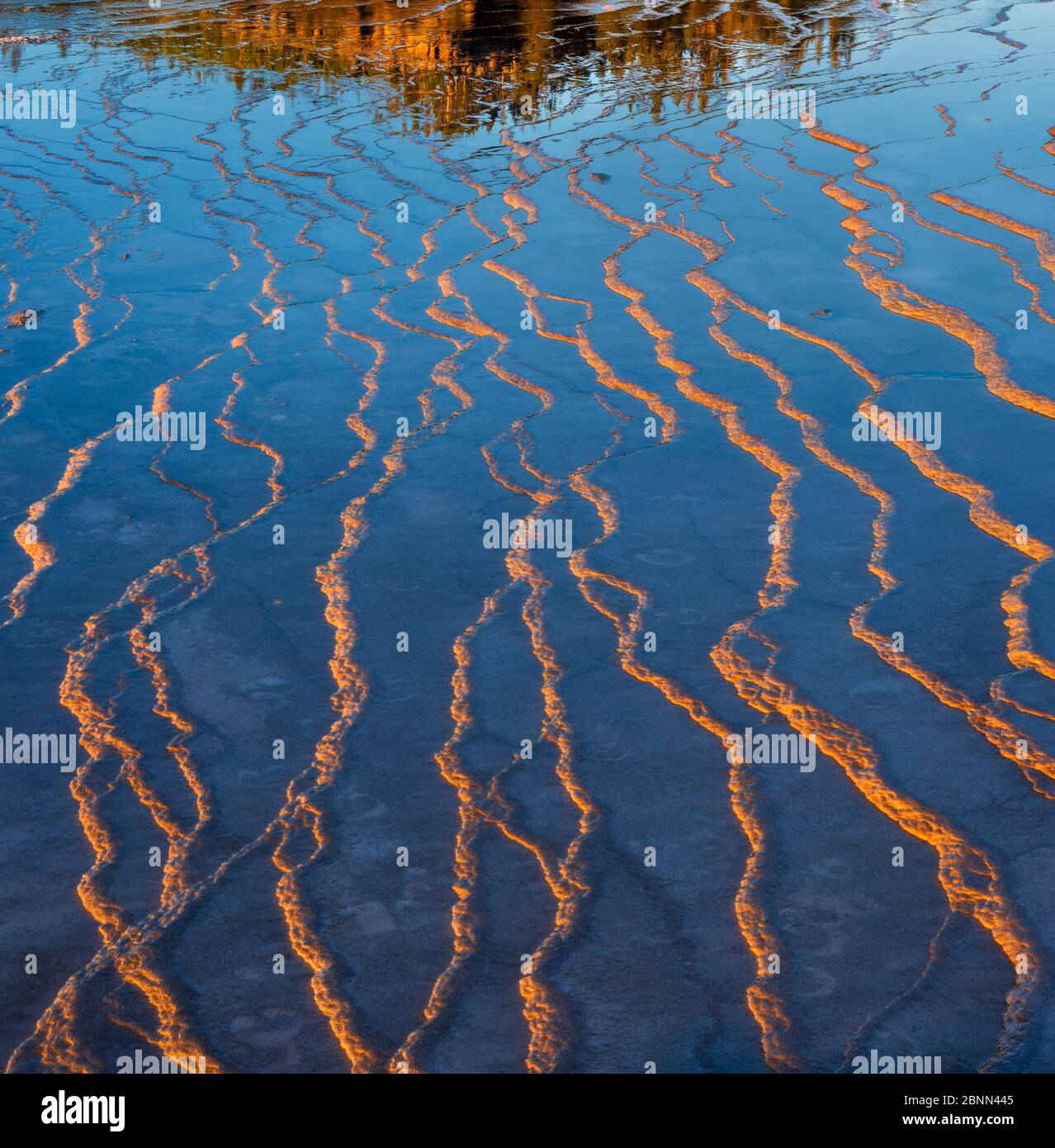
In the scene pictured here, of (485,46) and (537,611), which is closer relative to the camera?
(537,611)

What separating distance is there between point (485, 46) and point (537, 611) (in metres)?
6.63

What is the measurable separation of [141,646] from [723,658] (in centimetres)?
114

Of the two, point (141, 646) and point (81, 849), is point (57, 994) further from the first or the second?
point (141, 646)

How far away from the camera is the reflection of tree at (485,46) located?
7273 mm

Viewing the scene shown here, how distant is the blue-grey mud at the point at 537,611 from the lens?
6.00 ft

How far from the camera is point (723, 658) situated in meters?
2.54

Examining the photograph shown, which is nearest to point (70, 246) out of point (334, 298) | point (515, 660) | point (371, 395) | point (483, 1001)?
point (334, 298)

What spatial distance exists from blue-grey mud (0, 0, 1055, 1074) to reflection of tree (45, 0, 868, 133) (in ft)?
4.77

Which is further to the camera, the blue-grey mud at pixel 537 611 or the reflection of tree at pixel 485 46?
the reflection of tree at pixel 485 46

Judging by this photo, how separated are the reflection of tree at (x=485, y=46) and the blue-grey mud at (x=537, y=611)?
4.77 feet

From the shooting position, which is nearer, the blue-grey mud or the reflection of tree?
the blue-grey mud

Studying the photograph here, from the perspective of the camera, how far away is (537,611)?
2.74 meters

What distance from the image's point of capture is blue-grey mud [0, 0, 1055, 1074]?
6.00 ft

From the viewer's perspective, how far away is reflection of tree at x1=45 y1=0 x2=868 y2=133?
7.27 m
